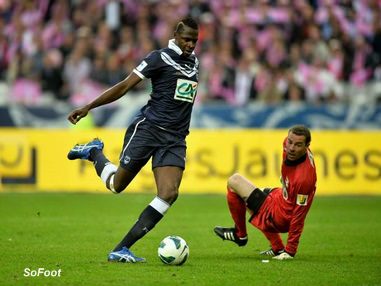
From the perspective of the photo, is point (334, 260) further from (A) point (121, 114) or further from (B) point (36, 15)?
(B) point (36, 15)

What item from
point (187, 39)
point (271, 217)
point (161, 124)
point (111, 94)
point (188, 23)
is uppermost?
point (188, 23)

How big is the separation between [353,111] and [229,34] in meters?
3.40

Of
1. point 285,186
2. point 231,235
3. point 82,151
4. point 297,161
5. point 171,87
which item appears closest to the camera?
point 171,87

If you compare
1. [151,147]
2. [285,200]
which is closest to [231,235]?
[285,200]

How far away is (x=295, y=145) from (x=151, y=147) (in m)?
1.47

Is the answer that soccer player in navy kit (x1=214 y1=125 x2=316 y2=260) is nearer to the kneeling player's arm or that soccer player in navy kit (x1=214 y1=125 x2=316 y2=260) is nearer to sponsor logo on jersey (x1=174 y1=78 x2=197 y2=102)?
the kneeling player's arm

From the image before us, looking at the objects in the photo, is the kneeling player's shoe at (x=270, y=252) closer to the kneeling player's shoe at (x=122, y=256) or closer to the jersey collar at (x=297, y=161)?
the jersey collar at (x=297, y=161)

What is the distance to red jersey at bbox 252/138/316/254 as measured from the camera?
970cm

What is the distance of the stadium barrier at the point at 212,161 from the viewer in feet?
61.4

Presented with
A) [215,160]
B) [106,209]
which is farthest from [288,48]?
[106,209]

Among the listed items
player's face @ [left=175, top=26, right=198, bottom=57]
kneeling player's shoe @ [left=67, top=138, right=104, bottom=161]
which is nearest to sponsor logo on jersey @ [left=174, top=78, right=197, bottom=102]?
player's face @ [left=175, top=26, right=198, bottom=57]

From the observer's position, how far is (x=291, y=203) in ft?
32.3

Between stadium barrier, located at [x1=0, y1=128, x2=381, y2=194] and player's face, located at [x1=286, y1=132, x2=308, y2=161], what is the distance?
352 inches

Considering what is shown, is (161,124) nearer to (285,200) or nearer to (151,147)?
(151,147)
